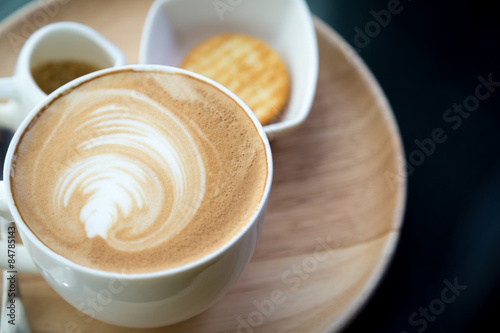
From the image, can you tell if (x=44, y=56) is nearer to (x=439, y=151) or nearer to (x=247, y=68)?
(x=247, y=68)

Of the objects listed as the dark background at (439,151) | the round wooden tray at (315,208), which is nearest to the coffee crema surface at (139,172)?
the round wooden tray at (315,208)

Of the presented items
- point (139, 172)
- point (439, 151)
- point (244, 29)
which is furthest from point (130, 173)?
point (439, 151)

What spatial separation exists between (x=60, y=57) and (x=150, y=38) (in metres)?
0.18

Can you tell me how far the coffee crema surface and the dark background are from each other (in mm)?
529

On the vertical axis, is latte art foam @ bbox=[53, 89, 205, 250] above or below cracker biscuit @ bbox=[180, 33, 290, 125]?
above

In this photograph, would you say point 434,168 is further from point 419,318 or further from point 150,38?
point 150,38

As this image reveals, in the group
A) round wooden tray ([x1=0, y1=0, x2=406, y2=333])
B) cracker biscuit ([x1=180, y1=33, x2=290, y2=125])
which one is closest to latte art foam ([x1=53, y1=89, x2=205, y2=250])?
round wooden tray ([x1=0, y1=0, x2=406, y2=333])

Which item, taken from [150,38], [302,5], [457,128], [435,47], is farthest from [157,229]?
[435,47]

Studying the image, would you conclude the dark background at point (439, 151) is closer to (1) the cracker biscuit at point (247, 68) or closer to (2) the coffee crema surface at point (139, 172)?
(1) the cracker biscuit at point (247, 68)

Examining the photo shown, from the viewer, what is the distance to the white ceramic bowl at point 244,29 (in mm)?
1104

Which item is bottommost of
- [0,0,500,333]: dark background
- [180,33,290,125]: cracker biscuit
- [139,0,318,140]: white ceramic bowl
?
[0,0,500,333]: dark background

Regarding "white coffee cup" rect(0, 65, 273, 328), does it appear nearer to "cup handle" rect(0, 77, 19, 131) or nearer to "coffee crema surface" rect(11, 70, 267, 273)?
"coffee crema surface" rect(11, 70, 267, 273)

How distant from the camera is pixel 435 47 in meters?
1.59

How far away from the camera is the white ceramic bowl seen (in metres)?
1.10
